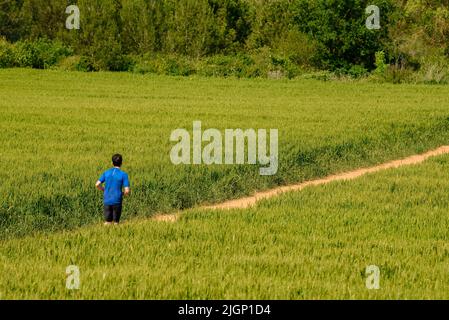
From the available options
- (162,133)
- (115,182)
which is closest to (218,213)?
(115,182)

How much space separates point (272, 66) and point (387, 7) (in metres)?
12.8

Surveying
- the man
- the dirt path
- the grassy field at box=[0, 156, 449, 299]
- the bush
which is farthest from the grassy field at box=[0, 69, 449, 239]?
the bush

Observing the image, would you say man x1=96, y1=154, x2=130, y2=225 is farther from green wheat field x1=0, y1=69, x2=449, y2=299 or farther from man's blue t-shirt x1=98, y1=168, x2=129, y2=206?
green wheat field x1=0, y1=69, x2=449, y2=299

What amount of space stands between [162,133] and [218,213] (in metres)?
9.29

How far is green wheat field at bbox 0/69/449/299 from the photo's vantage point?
7.59 m

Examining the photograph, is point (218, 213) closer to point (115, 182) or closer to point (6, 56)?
point (115, 182)

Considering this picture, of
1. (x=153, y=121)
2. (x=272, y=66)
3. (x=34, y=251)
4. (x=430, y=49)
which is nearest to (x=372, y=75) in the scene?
(x=272, y=66)

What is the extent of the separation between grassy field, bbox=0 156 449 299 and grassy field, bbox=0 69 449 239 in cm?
173

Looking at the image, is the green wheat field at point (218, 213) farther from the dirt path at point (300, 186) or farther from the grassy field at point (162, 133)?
the dirt path at point (300, 186)

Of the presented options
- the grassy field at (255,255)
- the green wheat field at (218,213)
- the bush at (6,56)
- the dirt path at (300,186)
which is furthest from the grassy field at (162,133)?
the bush at (6,56)

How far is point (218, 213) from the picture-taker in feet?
37.5

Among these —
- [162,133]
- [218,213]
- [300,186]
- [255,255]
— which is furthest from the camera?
[162,133]

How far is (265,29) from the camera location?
7300 centimetres

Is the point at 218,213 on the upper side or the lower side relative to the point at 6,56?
lower
